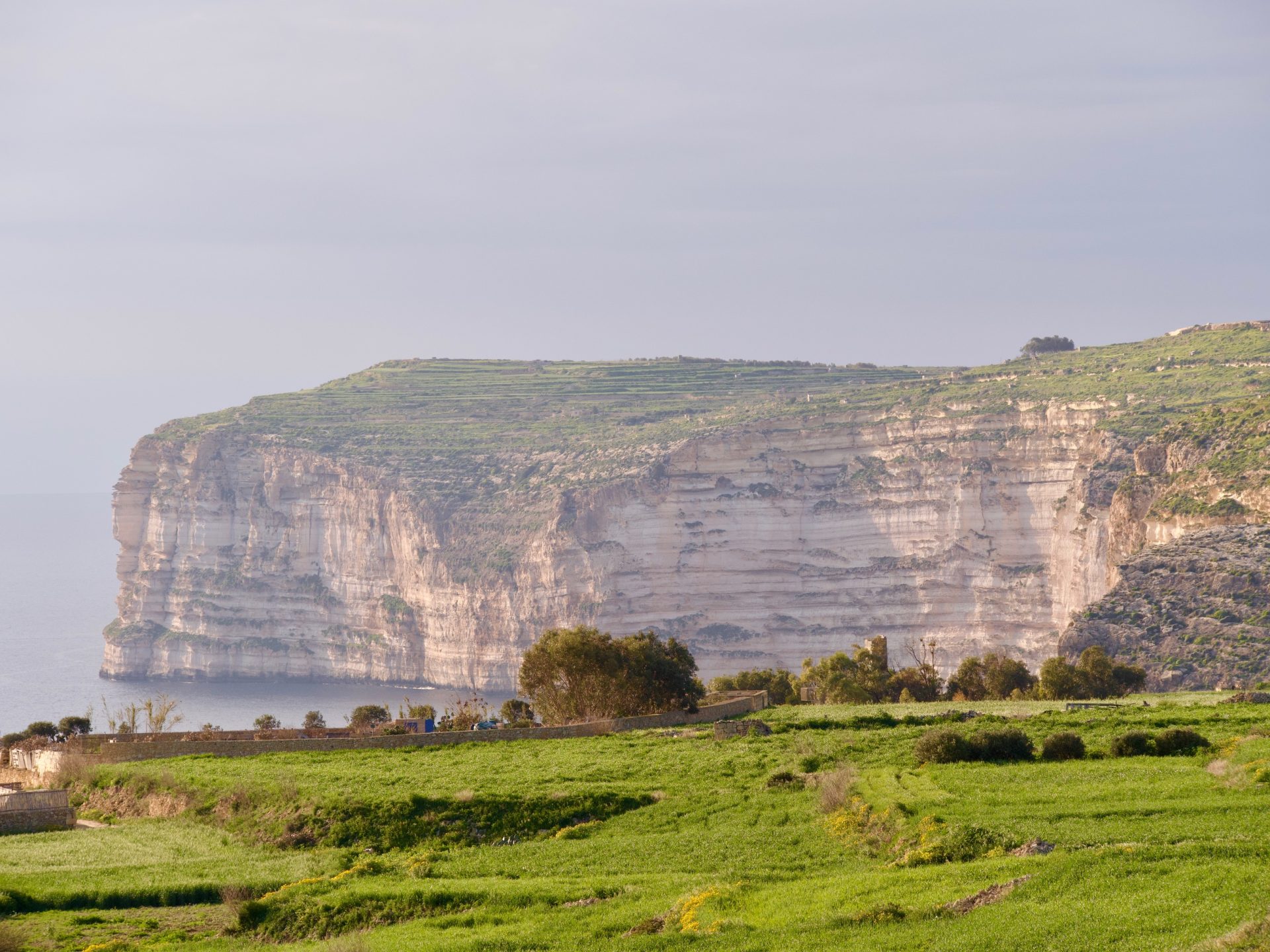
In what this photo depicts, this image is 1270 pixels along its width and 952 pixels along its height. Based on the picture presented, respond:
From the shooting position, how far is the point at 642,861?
2939 centimetres

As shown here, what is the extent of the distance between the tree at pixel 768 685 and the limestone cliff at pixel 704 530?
40.4 metres

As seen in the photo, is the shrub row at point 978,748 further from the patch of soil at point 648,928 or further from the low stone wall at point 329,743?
the low stone wall at point 329,743

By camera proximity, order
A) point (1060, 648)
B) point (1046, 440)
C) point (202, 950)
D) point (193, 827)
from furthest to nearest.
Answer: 1. point (1046, 440)
2. point (1060, 648)
3. point (193, 827)
4. point (202, 950)

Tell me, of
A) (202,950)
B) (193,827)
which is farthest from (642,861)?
(193,827)

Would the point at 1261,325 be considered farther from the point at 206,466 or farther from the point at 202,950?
the point at 202,950

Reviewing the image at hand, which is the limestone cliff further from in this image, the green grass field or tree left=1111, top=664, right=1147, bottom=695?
the green grass field

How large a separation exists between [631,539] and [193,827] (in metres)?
129

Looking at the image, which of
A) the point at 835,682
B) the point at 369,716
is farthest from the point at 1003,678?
the point at 369,716

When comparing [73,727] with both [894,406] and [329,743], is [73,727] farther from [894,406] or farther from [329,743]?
[894,406]

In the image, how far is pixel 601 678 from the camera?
6147cm

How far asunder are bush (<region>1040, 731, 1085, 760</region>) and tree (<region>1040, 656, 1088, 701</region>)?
1218 inches

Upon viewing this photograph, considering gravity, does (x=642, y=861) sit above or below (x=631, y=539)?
below

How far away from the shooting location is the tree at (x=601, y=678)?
61125 mm

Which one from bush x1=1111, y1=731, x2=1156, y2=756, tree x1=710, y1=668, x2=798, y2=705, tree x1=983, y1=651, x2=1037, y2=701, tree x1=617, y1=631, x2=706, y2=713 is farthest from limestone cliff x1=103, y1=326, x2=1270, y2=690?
bush x1=1111, y1=731, x2=1156, y2=756
